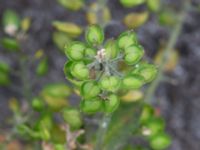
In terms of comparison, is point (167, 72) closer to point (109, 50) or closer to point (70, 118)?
point (70, 118)

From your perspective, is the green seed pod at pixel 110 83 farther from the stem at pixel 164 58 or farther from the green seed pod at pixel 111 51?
the stem at pixel 164 58

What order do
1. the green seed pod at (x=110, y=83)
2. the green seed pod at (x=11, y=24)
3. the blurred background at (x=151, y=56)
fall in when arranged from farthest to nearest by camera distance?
the blurred background at (x=151, y=56) < the green seed pod at (x=11, y=24) < the green seed pod at (x=110, y=83)

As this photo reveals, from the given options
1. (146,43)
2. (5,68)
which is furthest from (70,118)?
(146,43)

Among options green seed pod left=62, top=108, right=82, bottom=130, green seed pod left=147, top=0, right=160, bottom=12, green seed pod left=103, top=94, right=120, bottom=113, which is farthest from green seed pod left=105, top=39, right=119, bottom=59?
green seed pod left=147, top=0, right=160, bottom=12

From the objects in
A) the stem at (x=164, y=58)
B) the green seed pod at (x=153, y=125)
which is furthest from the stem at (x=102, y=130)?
the stem at (x=164, y=58)

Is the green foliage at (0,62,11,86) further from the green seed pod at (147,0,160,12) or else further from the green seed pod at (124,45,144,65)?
the green seed pod at (124,45,144,65)
